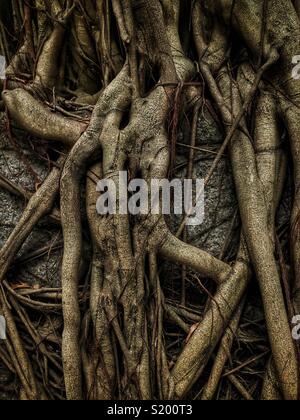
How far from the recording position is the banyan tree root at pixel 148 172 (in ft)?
6.40

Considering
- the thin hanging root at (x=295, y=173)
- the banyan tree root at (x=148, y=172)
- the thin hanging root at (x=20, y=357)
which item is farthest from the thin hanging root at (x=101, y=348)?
the thin hanging root at (x=295, y=173)

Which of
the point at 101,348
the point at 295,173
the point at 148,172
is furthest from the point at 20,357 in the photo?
the point at 295,173

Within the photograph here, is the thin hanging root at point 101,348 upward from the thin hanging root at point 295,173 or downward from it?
downward

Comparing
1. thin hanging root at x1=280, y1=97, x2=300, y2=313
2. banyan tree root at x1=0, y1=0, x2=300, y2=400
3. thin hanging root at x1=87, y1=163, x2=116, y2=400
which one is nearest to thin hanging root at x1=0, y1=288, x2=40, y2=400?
banyan tree root at x1=0, y1=0, x2=300, y2=400

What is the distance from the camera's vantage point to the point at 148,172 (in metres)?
2.08

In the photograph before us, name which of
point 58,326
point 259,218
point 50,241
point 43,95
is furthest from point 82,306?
point 43,95

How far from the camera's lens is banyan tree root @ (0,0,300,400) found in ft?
6.40

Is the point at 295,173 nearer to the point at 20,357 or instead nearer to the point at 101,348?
the point at 101,348

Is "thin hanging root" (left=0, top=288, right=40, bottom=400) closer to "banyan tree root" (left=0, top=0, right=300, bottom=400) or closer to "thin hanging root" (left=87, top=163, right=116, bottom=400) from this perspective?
"banyan tree root" (left=0, top=0, right=300, bottom=400)

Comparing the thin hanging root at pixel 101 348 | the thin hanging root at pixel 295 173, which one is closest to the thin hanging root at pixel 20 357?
the thin hanging root at pixel 101 348

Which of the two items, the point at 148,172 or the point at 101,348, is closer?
the point at 101,348

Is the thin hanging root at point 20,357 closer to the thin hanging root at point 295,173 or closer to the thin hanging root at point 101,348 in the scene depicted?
the thin hanging root at point 101,348

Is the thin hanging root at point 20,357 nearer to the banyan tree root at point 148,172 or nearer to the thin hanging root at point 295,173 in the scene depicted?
the banyan tree root at point 148,172
